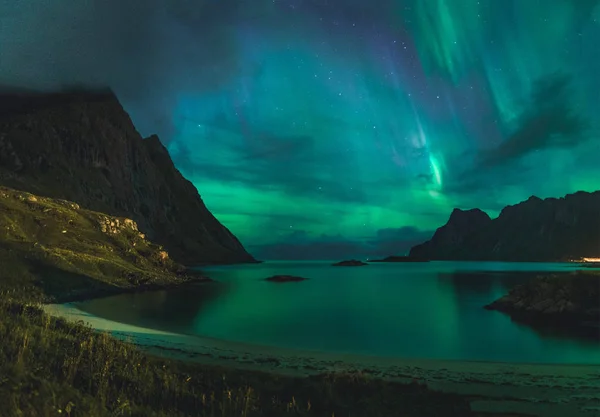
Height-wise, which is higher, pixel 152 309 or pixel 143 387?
pixel 143 387

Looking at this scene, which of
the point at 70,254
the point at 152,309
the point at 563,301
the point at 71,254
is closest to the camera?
the point at 563,301

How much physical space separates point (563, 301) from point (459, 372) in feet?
145

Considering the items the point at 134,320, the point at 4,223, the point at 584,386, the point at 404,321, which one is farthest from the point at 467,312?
the point at 4,223

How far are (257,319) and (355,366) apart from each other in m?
39.9

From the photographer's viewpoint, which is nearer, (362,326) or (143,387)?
(143,387)

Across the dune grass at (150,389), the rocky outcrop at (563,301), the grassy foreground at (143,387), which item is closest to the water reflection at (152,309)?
the grassy foreground at (143,387)

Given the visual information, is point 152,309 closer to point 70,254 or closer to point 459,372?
point 70,254

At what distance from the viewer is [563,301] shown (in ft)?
224

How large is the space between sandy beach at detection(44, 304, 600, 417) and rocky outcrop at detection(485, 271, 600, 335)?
28.5 meters

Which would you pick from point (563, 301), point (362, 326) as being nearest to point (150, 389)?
point (362, 326)

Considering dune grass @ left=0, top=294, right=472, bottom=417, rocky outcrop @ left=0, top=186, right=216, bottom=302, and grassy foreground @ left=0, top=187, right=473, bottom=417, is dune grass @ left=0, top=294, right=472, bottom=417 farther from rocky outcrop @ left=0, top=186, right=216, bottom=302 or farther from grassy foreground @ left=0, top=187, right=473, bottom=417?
rocky outcrop @ left=0, top=186, right=216, bottom=302

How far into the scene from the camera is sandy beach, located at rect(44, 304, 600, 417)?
961 inches

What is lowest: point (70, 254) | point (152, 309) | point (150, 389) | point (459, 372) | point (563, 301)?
point (152, 309)

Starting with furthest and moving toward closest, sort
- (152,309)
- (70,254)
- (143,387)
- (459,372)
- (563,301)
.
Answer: (70,254) → (152,309) → (563,301) → (459,372) → (143,387)
